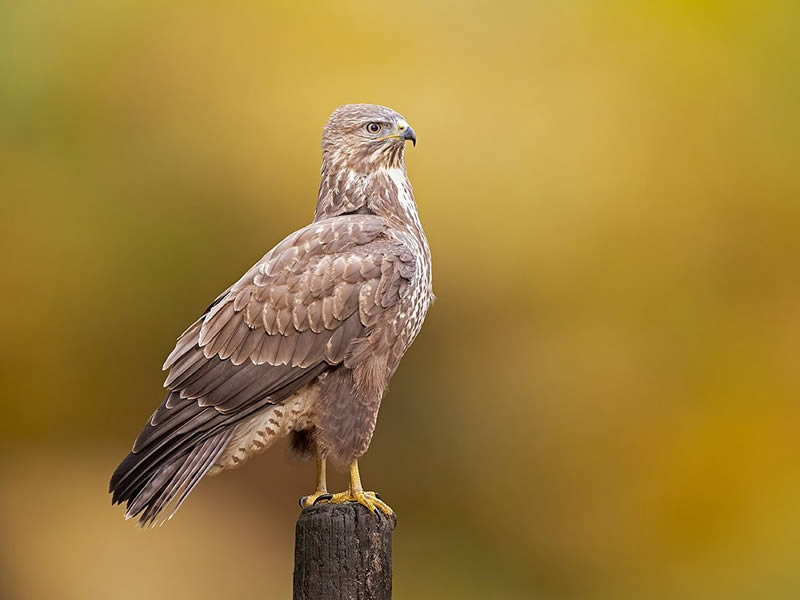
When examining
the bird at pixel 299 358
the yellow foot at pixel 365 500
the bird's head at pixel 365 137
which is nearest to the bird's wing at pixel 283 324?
the bird at pixel 299 358

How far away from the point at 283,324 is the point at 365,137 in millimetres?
786

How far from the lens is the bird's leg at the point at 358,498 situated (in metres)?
3.64

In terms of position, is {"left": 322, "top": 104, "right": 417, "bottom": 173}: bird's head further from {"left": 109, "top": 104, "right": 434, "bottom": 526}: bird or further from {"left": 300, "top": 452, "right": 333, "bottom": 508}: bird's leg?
{"left": 300, "top": 452, "right": 333, "bottom": 508}: bird's leg

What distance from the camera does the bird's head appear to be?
3.99 m

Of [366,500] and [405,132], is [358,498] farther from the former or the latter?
[405,132]

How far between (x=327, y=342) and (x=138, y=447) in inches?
28.0

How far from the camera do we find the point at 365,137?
4.02 m

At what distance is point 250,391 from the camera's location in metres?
3.65

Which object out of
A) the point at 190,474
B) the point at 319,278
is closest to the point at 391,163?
the point at 319,278

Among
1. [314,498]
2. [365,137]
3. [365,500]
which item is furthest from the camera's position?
[365,137]

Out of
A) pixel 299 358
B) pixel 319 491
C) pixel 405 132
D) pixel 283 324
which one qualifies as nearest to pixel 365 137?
pixel 405 132

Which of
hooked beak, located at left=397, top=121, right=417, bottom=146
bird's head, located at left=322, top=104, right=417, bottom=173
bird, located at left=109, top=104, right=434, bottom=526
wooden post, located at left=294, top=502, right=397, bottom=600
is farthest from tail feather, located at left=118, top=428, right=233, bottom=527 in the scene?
hooked beak, located at left=397, top=121, right=417, bottom=146

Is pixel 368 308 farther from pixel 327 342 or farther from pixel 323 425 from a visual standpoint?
pixel 323 425

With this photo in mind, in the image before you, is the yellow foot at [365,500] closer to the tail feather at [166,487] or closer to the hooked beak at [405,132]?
the tail feather at [166,487]
